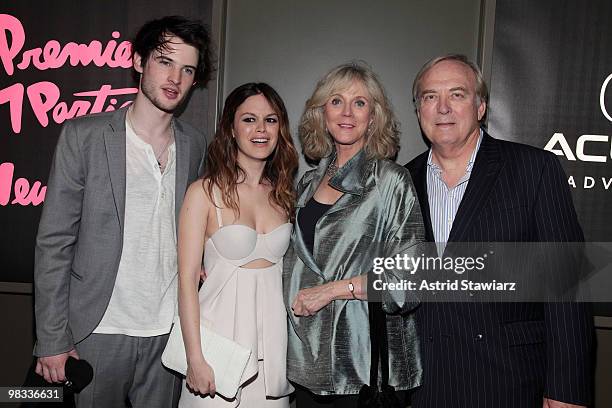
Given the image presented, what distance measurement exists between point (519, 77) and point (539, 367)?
1.59 meters

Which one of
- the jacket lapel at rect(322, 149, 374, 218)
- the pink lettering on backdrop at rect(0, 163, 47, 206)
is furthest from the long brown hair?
the pink lettering on backdrop at rect(0, 163, 47, 206)

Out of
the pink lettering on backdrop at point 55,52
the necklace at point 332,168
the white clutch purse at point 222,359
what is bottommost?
the white clutch purse at point 222,359

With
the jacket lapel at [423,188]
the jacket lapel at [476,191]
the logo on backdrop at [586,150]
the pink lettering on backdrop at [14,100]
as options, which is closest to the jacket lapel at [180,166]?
the jacket lapel at [423,188]

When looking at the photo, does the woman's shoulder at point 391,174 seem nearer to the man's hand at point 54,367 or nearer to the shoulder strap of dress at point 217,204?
the shoulder strap of dress at point 217,204

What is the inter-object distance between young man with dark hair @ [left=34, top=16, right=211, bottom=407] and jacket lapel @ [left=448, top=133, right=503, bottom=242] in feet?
3.83

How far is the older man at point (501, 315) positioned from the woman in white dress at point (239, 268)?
0.60 metres

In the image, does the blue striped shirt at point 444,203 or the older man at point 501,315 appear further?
the blue striped shirt at point 444,203

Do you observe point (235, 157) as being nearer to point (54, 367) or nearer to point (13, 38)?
point (54, 367)

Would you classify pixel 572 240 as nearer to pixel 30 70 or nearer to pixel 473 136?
pixel 473 136

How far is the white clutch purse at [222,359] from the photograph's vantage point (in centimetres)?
215

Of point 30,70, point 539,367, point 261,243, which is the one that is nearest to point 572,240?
point 539,367

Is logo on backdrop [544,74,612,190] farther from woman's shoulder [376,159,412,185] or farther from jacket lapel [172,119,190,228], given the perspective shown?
jacket lapel [172,119,190,228]

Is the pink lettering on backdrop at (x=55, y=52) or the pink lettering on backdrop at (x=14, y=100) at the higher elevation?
the pink lettering on backdrop at (x=55, y=52)

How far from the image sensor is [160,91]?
7.90 ft
